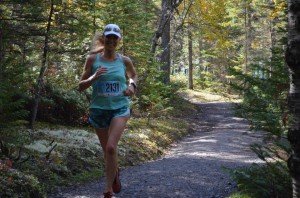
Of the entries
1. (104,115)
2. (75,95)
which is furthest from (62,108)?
(104,115)

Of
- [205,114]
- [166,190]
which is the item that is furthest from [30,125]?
[205,114]

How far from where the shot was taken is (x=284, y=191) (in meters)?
4.61

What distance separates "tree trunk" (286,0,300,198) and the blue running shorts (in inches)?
94.4

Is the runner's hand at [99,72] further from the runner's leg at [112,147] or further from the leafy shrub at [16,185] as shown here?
the leafy shrub at [16,185]

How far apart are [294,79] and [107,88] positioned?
2510 mm

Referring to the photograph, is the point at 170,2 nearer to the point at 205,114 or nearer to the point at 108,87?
the point at 205,114

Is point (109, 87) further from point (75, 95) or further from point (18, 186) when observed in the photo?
point (75, 95)

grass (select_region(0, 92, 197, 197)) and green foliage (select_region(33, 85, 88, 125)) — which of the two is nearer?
grass (select_region(0, 92, 197, 197))

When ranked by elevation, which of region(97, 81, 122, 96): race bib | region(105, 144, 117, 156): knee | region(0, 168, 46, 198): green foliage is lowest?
region(0, 168, 46, 198): green foliage

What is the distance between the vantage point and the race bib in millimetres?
4863

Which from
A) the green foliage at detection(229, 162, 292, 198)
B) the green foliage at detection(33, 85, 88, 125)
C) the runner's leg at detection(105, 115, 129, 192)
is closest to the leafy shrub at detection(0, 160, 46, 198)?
the runner's leg at detection(105, 115, 129, 192)

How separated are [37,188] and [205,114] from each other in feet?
65.4

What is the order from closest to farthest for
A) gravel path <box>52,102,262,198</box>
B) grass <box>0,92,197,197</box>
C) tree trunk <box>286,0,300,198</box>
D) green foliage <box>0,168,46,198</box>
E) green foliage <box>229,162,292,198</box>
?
1. tree trunk <box>286,0,300,198</box>
2. green foliage <box>229,162,292,198</box>
3. green foliage <box>0,168,46,198</box>
4. grass <box>0,92,197,197</box>
5. gravel path <box>52,102,262,198</box>

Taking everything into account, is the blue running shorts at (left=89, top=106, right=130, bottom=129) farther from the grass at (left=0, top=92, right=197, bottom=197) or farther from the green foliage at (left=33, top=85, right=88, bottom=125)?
the green foliage at (left=33, top=85, right=88, bottom=125)
